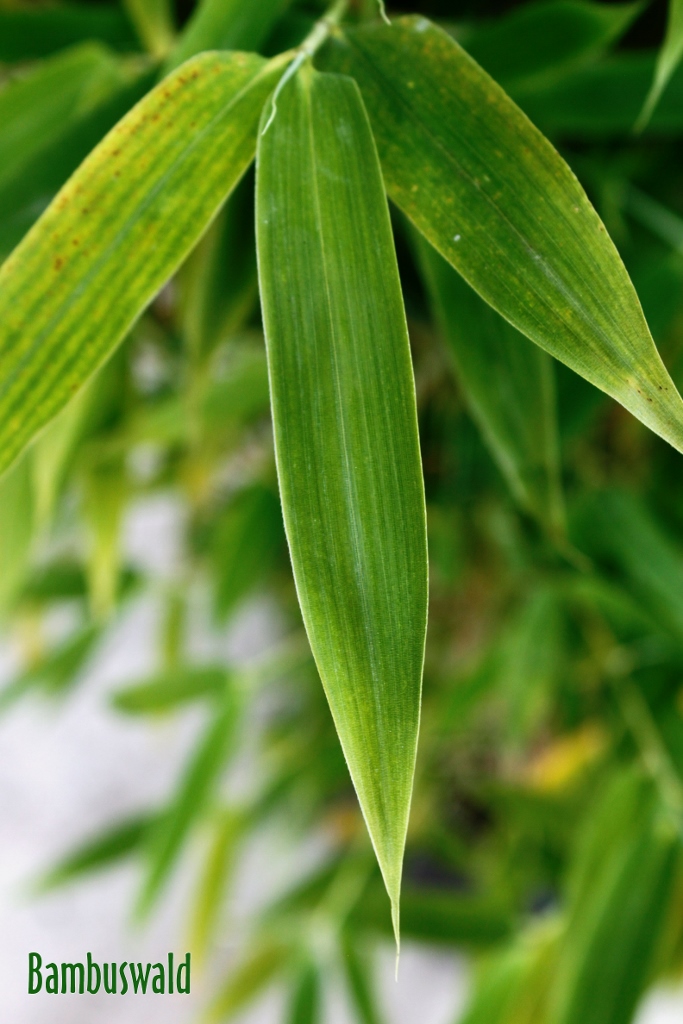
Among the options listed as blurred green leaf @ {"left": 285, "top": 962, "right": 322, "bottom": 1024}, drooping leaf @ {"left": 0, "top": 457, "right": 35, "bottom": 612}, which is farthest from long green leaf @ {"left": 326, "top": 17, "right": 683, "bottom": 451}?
blurred green leaf @ {"left": 285, "top": 962, "right": 322, "bottom": 1024}

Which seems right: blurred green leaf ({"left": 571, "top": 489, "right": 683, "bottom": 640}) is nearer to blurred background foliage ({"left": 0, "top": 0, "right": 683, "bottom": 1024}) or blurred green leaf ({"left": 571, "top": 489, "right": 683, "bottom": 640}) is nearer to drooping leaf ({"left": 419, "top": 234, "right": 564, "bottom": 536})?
blurred background foliage ({"left": 0, "top": 0, "right": 683, "bottom": 1024})

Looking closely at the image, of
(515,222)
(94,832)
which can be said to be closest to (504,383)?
(515,222)

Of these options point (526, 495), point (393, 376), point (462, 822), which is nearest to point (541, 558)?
point (526, 495)

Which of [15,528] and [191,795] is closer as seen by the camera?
[15,528]

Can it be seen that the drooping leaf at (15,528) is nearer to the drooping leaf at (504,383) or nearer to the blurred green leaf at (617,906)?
the drooping leaf at (504,383)

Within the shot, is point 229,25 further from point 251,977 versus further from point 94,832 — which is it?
point 94,832

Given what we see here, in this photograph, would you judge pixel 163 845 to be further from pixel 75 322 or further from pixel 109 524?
pixel 75 322
